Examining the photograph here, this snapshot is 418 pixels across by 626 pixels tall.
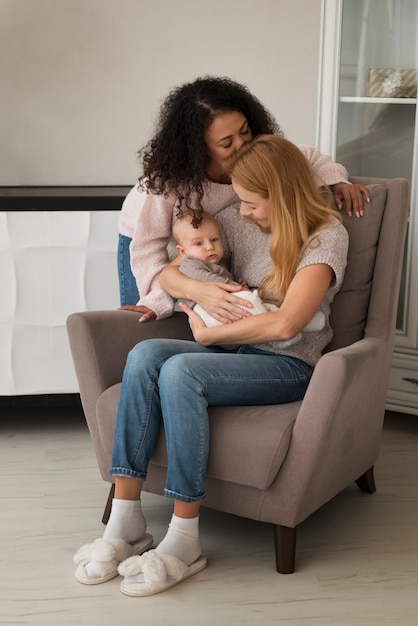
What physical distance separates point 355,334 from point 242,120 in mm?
604

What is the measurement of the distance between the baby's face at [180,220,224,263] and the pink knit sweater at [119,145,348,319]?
14 cm

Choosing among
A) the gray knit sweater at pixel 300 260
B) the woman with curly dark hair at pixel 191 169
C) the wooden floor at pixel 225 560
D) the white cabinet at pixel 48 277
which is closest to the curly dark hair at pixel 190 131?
the woman with curly dark hair at pixel 191 169

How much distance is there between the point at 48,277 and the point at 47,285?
0.03m

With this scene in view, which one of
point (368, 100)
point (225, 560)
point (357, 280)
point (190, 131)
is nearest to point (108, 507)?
point (225, 560)

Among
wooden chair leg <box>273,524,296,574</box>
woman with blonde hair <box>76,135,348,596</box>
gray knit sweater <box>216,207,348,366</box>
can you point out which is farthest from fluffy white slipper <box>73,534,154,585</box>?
gray knit sweater <box>216,207,348,366</box>

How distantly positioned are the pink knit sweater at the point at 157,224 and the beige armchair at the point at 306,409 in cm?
11

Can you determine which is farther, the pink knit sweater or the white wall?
the white wall

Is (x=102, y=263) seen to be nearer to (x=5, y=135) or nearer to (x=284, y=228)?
(x=5, y=135)

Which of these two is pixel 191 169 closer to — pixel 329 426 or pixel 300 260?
pixel 300 260

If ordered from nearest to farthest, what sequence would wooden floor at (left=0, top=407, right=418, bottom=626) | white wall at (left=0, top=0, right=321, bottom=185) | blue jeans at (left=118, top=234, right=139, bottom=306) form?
wooden floor at (left=0, top=407, right=418, bottom=626) < blue jeans at (left=118, top=234, right=139, bottom=306) < white wall at (left=0, top=0, right=321, bottom=185)

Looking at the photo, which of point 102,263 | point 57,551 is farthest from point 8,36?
point 57,551

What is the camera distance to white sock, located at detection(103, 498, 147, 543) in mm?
1985

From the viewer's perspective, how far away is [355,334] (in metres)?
2.23

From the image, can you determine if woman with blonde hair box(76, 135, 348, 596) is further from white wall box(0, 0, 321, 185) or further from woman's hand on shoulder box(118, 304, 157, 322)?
white wall box(0, 0, 321, 185)
